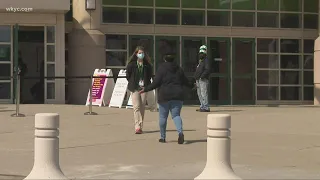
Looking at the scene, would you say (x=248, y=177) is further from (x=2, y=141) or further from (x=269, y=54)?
(x=269, y=54)

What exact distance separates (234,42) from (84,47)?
6.32m

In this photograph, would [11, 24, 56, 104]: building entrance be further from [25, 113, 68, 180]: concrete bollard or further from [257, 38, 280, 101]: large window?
[25, 113, 68, 180]: concrete bollard

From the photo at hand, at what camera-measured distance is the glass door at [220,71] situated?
72.8 feet

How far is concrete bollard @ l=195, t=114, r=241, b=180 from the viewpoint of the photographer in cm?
671

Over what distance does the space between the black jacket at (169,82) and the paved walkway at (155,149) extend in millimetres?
968

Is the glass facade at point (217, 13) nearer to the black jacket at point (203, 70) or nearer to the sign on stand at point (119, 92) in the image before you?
the sign on stand at point (119, 92)

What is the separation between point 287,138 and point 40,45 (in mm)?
11926

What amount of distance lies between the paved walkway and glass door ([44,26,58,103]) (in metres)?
4.86

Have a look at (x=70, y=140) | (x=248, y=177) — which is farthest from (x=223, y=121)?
(x=70, y=140)

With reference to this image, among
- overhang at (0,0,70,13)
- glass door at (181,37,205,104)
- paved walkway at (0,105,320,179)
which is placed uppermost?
overhang at (0,0,70,13)

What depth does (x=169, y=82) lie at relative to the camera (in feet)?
33.3

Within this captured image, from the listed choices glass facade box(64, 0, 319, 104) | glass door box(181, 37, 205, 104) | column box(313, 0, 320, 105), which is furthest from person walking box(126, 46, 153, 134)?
column box(313, 0, 320, 105)

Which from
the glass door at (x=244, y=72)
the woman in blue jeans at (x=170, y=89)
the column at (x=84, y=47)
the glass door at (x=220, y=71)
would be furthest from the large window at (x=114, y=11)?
the woman in blue jeans at (x=170, y=89)

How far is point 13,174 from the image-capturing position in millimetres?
7684
